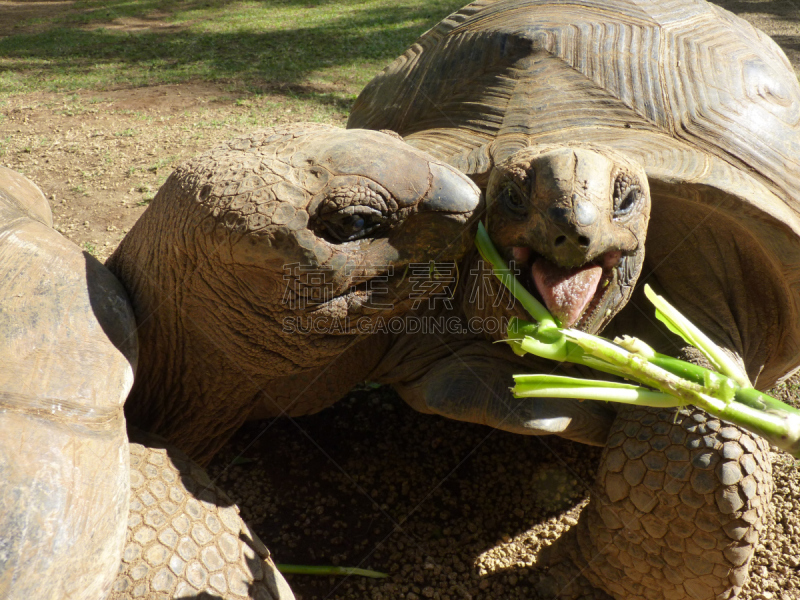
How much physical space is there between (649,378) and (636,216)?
1.93ft

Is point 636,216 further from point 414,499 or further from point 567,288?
point 414,499

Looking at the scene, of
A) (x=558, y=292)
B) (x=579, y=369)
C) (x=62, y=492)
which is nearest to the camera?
(x=62, y=492)

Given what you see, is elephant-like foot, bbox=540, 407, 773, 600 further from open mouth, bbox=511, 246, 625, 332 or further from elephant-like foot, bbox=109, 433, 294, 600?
elephant-like foot, bbox=109, 433, 294, 600

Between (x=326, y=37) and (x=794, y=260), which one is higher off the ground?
(x=794, y=260)

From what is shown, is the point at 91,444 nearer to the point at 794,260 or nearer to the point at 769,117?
the point at 794,260

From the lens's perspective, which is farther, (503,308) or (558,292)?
(503,308)

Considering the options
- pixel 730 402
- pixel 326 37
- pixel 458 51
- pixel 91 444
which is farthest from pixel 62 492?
pixel 326 37

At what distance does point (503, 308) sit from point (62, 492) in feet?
4.13

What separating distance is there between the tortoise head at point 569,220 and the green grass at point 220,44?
435 cm

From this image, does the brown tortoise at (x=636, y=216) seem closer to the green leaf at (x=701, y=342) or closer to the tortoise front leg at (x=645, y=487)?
the tortoise front leg at (x=645, y=487)

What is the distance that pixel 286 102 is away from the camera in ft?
19.2

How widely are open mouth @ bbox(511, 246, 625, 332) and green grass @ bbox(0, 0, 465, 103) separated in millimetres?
4387

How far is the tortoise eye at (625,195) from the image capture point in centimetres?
184

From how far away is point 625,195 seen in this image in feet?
6.07
